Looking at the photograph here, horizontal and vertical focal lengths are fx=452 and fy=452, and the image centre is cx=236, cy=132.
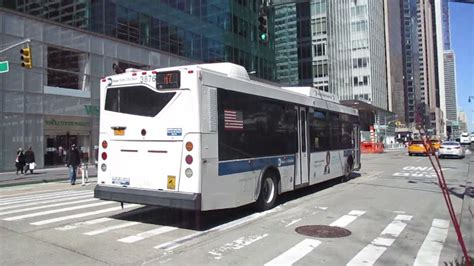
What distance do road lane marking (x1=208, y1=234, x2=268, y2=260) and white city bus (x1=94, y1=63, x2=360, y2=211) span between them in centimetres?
97

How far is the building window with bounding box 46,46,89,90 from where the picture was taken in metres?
30.2

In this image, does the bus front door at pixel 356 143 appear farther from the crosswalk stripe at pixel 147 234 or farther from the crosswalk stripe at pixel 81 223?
the crosswalk stripe at pixel 81 223

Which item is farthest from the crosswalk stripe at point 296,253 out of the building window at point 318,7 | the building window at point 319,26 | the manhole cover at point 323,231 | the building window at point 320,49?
the building window at point 318,7

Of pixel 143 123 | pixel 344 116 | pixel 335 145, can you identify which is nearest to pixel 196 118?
→ pixel 143 123

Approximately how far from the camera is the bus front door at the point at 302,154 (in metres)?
12.1

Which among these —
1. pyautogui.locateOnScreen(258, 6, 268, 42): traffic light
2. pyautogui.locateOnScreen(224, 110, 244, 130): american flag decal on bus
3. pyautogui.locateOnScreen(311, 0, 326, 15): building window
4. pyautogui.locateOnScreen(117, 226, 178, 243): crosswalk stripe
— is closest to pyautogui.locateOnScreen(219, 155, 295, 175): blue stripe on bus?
pyautogui.locateOnScreen(224, 110, 244, 130): american flag decal on bus

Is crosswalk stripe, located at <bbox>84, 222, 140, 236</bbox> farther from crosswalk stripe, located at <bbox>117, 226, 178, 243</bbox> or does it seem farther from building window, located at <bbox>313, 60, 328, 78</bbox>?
building window, located at <bbox>313, 60, 328, 78</bbox>

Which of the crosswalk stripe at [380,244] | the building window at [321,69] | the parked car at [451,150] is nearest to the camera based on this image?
the crosswalk stripe at [380,244]

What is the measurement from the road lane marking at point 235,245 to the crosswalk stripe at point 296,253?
73 centimetres

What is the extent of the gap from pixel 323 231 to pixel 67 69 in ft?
89.4

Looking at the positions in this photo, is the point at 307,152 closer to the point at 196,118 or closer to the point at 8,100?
the point at 196,118

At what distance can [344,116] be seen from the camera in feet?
54.6

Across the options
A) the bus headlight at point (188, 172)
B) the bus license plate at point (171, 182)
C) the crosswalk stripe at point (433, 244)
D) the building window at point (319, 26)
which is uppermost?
the building window at point (319, 26)

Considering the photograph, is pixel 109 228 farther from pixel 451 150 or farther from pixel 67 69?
pixel 451 150
